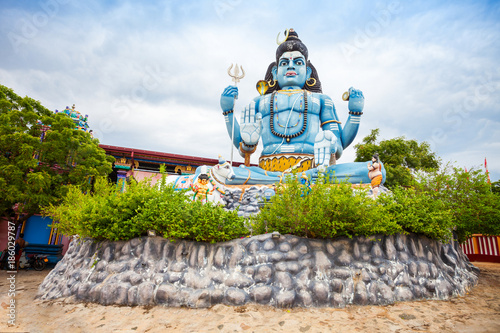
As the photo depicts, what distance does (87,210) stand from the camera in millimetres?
4531

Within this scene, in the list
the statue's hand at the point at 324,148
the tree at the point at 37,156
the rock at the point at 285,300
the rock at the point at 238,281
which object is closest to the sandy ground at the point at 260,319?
the rock at the point at 285,300

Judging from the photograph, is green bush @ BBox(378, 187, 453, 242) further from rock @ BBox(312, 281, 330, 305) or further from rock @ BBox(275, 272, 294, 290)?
rock @ BBox(275, 272, 294, 290)

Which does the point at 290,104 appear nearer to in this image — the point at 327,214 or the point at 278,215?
the point at 278,215

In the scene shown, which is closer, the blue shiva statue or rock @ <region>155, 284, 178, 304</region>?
rock @ <region>155, 284, 178, 304</region>

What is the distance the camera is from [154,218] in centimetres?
412

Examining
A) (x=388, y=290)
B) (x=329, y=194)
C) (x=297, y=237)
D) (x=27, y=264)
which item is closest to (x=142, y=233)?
(x=297, y=237)

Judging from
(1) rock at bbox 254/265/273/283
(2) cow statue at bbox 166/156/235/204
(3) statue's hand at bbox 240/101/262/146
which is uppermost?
(3) statue's hand at bbox 240/101/262/146

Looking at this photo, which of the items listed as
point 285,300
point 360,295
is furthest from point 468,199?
point 285,300

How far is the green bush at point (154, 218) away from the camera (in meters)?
4.01

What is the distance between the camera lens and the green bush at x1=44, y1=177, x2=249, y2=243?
4008mm

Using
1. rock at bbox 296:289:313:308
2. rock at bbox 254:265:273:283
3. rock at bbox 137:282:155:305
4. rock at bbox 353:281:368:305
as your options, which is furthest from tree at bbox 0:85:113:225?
rock at bbox 353:281:368:305

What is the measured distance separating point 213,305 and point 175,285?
1.80 ft

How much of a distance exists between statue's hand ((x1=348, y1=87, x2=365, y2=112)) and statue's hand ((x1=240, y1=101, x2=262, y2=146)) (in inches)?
90.7

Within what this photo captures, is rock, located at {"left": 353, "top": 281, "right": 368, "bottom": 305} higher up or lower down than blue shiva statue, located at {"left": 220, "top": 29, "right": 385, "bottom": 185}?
lower down
